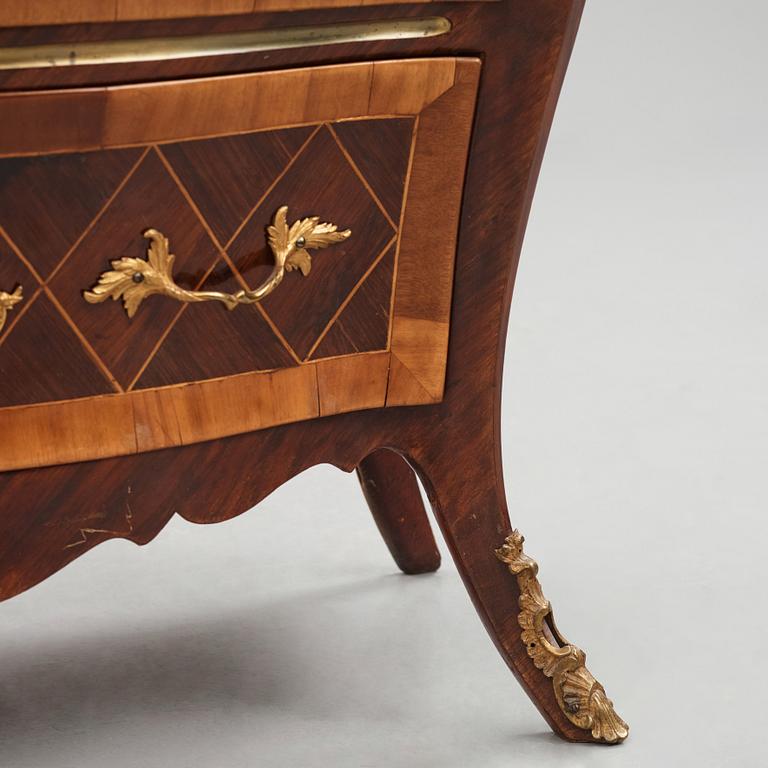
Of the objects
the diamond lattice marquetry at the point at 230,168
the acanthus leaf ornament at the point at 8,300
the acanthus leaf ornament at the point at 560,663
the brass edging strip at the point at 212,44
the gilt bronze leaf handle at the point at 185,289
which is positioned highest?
the brass edging strip at the point at 212,44

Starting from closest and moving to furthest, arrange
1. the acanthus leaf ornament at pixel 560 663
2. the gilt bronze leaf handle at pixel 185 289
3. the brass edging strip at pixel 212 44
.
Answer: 1. the brass edging strip at pixel 212 44
2. the gilt bronze leaf handle at pixel 185 289
3. the acanthus leaf ornament at pixel 560 663

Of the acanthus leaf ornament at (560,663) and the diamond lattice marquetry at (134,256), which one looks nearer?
the diamond lattice marquetry at (134,256)

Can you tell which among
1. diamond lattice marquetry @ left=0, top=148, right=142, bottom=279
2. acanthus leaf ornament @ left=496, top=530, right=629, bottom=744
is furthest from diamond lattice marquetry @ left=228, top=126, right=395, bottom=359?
acanthus leaf ornament @ left=496, top=530, right=629, bottom=744

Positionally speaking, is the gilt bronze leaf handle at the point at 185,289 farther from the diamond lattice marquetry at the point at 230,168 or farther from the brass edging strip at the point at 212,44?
the brass edging strip at the point at 212,44

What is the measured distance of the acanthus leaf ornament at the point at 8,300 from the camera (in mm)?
1365

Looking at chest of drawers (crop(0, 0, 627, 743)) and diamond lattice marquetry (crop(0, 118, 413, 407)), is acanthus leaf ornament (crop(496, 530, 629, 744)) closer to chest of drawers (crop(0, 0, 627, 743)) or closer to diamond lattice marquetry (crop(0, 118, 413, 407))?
chest of drawers (crop(0, 0, 627, 743))

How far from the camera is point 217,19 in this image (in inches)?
53.8

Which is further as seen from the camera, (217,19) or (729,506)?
(729,506)

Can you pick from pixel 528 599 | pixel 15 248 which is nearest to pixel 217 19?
pixel 15 248

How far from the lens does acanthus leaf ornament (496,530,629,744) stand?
1.74 meters

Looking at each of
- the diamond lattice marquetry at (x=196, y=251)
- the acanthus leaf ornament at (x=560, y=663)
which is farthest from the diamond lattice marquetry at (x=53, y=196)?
the acanthus leaf ornament at (x=560, y=663)

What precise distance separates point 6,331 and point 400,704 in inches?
26.8

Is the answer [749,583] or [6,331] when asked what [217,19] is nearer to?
[6,331]

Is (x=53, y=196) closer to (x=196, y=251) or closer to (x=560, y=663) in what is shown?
(x=196, y=251)
